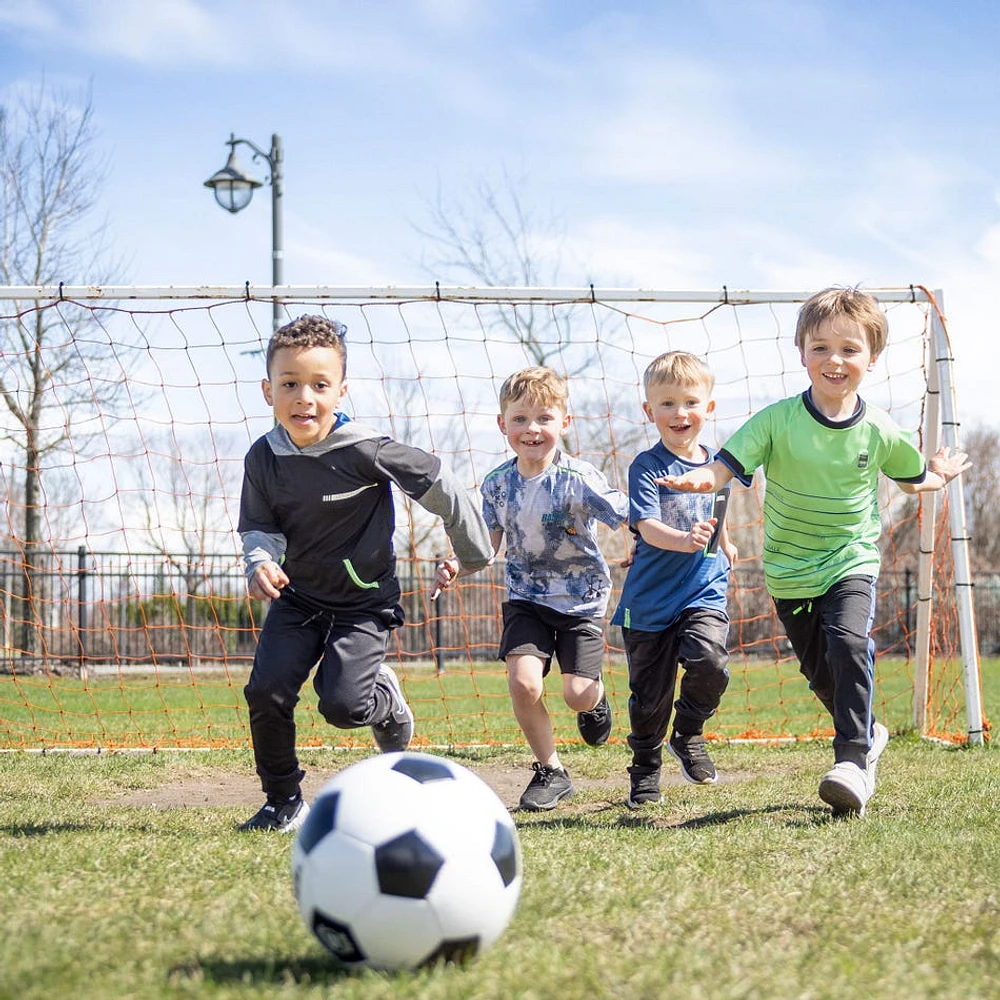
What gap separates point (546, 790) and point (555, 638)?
23.4 inches

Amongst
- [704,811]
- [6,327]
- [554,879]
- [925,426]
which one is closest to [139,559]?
[6,327]

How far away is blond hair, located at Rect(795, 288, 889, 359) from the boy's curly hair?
5.53 feet

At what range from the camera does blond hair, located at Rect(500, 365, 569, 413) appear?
4609mm

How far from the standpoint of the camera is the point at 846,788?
3795mm

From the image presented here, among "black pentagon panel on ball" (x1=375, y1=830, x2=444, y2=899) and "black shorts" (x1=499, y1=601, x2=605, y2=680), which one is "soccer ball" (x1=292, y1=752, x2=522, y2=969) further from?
"black shorts" (x1=499, y1=601, x2=605, y2=680)

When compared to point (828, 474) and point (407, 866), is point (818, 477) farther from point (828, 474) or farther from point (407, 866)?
point (407, 866)

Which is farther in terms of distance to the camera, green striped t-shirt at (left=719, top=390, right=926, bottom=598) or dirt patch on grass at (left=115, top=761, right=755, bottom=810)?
dirt patch on grass at (left=115, top=761, right=755, bottom=810)

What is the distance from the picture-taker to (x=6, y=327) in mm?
13078

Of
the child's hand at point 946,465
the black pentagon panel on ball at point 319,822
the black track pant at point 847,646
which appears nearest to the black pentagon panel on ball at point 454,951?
the black pentagon panel on ball at point 319,822

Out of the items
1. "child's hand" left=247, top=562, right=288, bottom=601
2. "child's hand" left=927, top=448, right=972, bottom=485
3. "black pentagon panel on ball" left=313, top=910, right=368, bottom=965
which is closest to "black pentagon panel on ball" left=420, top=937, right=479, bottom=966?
"black pentagon panel on ball" left=313, top=910, right=368, bottom=965

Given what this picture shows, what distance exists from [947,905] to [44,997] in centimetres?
195

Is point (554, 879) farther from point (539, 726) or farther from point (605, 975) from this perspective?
point (539, 726)

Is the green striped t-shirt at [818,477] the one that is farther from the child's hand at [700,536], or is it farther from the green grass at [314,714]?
the green grass at [314,714]

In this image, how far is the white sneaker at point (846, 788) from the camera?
3803 mm
